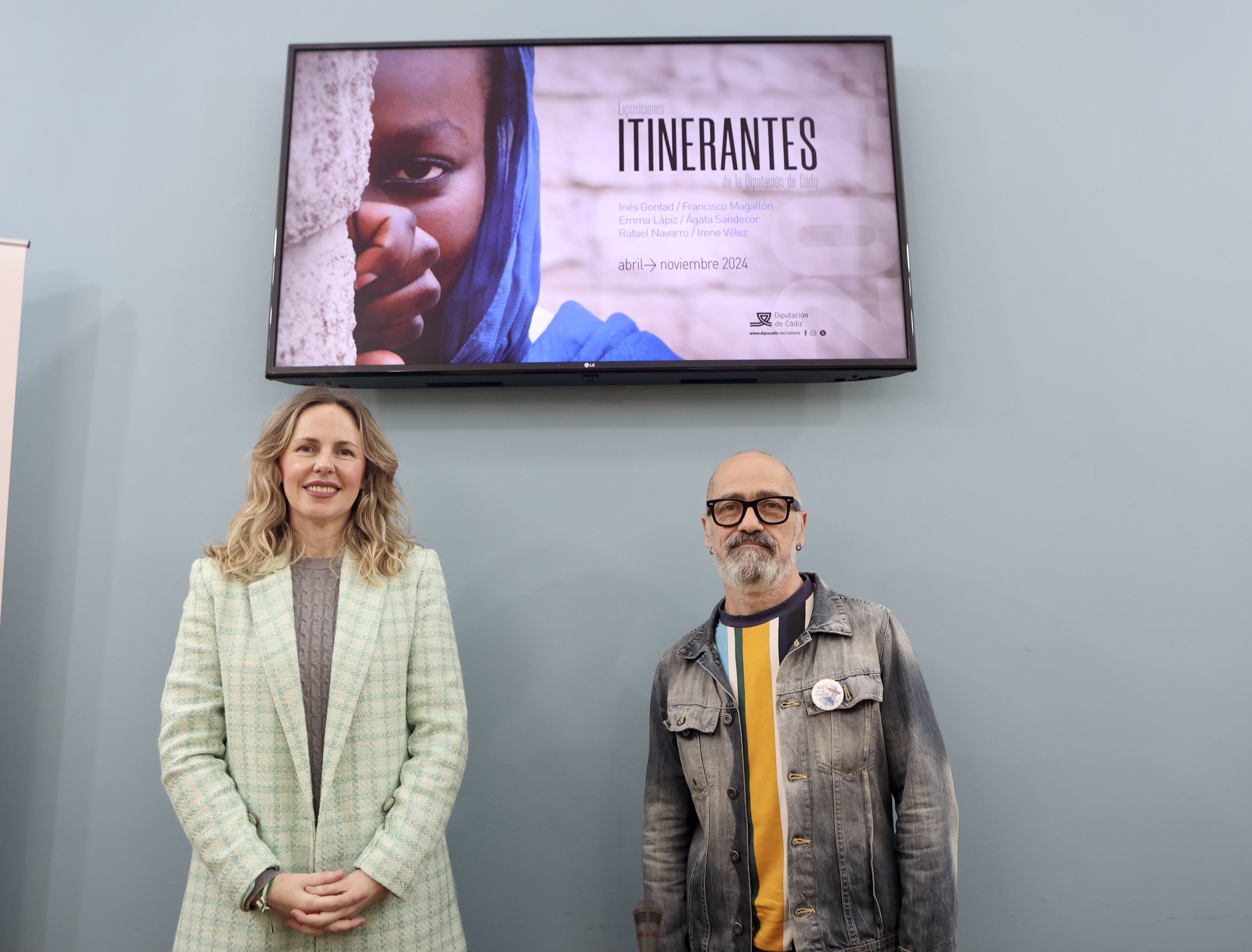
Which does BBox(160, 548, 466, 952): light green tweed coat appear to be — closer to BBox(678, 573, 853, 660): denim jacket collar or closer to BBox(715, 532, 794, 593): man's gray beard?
BBox(678, 573, 853, 660): denim jacket collar

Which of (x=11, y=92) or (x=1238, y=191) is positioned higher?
(x=11, y=92)

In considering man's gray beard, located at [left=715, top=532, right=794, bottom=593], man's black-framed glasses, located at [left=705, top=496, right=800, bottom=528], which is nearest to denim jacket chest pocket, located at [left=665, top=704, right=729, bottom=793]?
man's gray beard, located at [left=715, top=532, right=794, bottom=593]

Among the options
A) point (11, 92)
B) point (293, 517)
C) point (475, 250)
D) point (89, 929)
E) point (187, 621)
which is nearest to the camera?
point (187, 621)

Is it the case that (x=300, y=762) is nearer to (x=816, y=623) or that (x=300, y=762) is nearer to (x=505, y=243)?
(x=816, y=623)

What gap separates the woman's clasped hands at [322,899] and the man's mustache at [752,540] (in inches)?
36.0

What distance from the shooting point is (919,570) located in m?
2.15

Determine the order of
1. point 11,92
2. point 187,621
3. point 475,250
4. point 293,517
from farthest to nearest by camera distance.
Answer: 1. point 11,92
2. point 475,250
3. point 293,517
4. point 187,621

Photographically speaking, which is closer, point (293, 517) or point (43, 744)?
point (293, 517)

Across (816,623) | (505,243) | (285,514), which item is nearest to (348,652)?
(285,514)

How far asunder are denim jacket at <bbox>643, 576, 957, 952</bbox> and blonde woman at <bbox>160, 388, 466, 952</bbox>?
0.46 meters

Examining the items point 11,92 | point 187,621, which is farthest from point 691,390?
point 11,92

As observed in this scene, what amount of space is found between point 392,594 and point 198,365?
1025 millimetres

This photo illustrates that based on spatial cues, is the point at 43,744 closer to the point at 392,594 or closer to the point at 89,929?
the point at 89,929

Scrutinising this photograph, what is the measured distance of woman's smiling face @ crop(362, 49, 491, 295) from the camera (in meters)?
2.21
